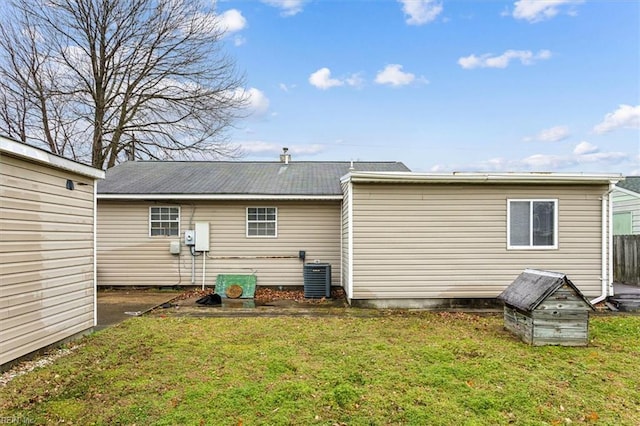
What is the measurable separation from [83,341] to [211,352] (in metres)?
2.02

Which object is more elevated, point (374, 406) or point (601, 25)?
point (601, 25)

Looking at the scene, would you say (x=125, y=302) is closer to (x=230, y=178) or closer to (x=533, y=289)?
(x=230, y=178)

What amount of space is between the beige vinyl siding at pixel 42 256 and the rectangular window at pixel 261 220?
457 centimetres

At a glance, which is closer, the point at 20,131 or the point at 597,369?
the point at 597,369

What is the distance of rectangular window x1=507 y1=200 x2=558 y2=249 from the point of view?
7.98 metres

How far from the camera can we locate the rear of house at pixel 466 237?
7875 millimetres

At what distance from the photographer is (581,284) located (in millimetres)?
8000

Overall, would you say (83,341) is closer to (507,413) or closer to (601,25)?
(507,413)

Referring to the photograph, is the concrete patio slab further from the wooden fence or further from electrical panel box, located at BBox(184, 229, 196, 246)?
the wooden fence

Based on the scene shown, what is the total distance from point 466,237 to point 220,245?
20.0 ft

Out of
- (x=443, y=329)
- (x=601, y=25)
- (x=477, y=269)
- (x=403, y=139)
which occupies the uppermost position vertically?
(x=601, y=25)

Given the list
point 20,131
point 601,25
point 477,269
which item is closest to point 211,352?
point 477,269

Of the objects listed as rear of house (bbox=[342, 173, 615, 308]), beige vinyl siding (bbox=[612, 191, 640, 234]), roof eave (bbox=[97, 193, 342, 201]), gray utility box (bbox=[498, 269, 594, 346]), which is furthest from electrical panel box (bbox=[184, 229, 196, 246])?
beige vinyl siding (bbox=[612, 191, 640, 234])

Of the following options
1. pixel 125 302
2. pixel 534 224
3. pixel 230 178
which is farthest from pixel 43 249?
pixel 534 224
